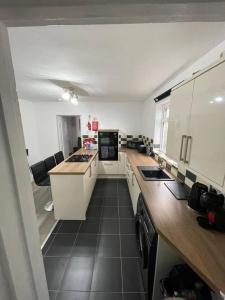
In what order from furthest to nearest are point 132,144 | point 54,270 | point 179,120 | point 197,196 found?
1. point 132,144
2. point 54,270
3. point 179,120
4. point 197,196

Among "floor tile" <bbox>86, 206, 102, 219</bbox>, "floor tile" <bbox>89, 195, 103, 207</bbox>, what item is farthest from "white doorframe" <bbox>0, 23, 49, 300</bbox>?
"floor tile" <bbox>89, 195, 103, 207</bbox>

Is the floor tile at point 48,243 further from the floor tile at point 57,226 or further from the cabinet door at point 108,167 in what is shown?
the cabinet door at point 108,167

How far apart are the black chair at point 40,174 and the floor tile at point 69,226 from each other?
75 centimetres

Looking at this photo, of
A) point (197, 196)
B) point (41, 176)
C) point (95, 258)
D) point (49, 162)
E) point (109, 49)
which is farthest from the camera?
point (49, 162)

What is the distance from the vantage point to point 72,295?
1333mm

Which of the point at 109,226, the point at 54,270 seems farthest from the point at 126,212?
the point at 54,270

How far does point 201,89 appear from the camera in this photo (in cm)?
106

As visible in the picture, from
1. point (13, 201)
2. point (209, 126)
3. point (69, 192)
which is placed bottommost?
point (69, 192)

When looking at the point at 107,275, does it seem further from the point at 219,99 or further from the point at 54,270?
the point at 219,99

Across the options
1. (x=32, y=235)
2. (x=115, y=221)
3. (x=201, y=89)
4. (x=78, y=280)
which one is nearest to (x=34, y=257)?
(x=32, y=235)

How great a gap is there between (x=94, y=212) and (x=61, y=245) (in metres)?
0.75

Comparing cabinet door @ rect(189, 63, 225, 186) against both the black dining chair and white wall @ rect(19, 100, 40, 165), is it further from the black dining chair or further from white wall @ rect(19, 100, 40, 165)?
white wall @ rect(19, 100, 40, 165)

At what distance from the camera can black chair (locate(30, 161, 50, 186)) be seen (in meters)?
2.43

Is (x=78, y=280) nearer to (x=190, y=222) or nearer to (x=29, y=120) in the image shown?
(x=190, y=222)
